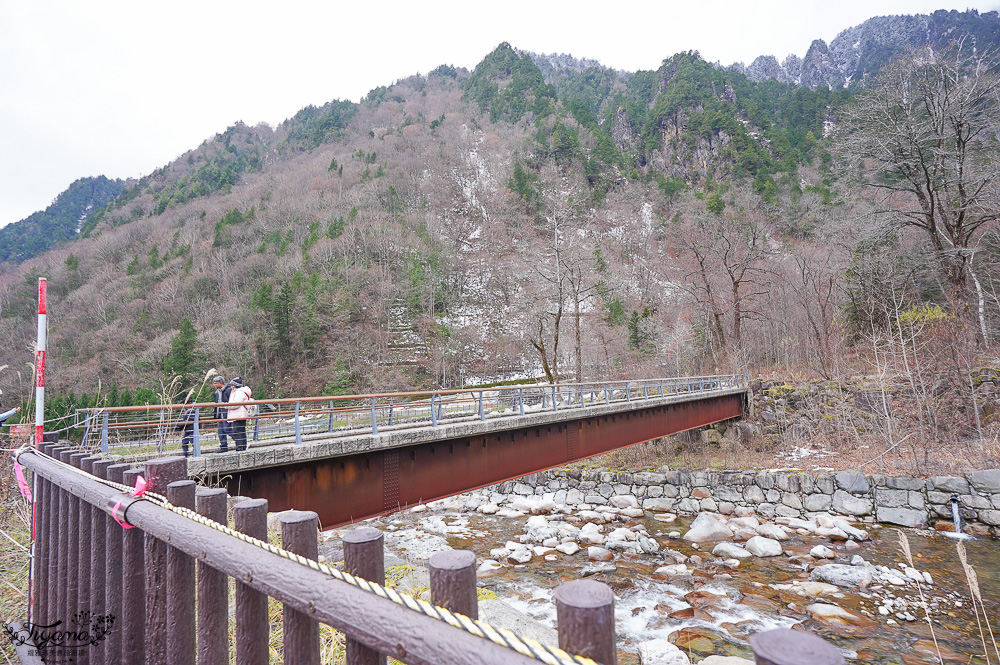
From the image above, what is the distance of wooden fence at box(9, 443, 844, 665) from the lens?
2.96 feet

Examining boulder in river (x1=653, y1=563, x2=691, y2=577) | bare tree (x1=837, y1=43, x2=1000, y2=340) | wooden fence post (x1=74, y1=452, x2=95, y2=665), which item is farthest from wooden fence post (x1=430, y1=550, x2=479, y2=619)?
bare tree (x1=837, y1=43, x2=1000, y2=340)

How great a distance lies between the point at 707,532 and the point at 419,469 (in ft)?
37.7

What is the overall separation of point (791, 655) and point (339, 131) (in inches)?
4879

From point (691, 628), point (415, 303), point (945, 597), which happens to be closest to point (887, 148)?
point (945, 597)

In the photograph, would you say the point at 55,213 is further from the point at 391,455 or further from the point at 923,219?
the point at 923,219

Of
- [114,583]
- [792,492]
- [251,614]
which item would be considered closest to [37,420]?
[114,583]

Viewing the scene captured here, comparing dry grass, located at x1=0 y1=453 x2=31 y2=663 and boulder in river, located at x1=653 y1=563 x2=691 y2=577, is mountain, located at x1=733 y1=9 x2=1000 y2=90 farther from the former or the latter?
dry grass, located at x1=0 y1=453 x2=31 y2=663

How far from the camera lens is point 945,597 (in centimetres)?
1044

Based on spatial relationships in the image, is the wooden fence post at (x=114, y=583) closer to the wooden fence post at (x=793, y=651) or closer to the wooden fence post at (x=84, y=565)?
the wooden fence post at (x=84, y=565)

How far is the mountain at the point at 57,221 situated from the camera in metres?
98.9

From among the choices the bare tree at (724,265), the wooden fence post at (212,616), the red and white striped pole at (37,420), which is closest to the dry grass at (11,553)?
the red and white striped pole at (37,420)

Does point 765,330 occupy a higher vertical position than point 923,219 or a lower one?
lower

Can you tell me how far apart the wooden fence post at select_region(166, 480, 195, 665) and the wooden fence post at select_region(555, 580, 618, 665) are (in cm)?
173

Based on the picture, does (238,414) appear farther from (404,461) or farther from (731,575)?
(731,575)
